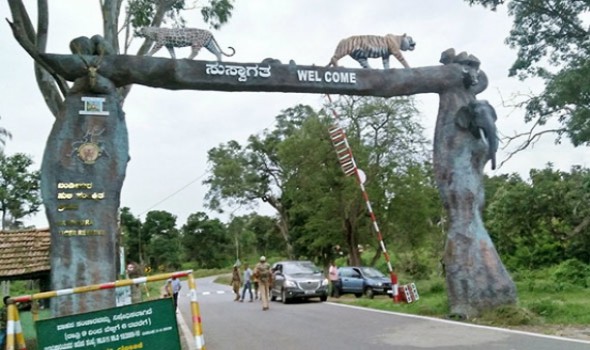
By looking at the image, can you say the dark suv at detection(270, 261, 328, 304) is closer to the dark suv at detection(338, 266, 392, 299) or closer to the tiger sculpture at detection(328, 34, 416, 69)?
the dark suv at detection(338, 266, 392, 299)

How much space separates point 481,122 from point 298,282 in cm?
1065

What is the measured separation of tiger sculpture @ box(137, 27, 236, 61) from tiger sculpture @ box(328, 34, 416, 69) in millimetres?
2547

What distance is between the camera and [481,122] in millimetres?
12930

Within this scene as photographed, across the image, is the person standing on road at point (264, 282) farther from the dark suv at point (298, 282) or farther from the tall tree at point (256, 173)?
the tall tree at point (256, 173)

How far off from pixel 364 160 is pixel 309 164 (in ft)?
11.6

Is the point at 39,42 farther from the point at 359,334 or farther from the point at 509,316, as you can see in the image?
the point at 509,316

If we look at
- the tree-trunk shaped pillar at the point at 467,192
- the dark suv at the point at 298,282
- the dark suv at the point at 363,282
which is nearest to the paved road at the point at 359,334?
the tree-trunk shaped pillar at the point at 467,192

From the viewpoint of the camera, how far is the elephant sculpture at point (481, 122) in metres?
12.9

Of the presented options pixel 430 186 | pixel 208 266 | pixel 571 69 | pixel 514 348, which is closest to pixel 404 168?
pixel 430 186

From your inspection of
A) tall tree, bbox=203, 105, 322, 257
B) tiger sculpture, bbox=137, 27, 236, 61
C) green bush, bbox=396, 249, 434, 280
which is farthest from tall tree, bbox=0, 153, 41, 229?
tiger sculpture, bbox=137, 27, 236, 61

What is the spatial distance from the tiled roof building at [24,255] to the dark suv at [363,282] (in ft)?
43.2

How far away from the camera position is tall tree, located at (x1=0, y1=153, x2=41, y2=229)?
158 ft

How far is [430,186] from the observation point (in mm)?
29984

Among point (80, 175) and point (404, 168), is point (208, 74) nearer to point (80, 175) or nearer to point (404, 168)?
point (80, 175)
